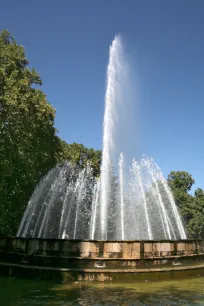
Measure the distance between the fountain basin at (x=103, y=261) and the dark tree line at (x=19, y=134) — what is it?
1027cm

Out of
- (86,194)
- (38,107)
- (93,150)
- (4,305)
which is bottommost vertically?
(4,305)

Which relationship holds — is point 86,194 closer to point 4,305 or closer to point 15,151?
point 15,151

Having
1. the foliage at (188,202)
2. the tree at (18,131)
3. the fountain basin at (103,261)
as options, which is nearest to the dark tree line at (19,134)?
the tree at (18,131)

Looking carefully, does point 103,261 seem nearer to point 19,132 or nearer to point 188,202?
point 19,132

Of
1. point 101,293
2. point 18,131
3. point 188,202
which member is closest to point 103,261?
point 101,293

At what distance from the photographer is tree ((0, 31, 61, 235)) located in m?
22.2

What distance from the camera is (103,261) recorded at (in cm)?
1091

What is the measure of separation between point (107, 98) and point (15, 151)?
836 centimetres

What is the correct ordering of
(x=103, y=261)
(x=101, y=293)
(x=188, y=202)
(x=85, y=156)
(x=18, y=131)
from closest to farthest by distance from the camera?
1. (x=101, y=293)
2. (x=103, y=261)
3. (x=18, y=131)
4. (x=85, y=156)
5. (x=188, y=202)

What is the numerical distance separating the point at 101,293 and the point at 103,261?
2284 millimetres

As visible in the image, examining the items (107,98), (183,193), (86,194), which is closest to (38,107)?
(107,98)

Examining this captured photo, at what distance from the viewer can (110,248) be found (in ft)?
36.3

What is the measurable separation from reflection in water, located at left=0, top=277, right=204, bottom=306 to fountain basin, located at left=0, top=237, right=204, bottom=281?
1.59 ft

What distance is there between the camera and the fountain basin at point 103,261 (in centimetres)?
1052
